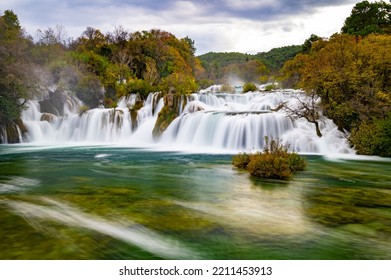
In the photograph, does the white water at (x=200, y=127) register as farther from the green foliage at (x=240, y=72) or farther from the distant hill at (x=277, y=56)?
the distant hill at (x=277, y=56)

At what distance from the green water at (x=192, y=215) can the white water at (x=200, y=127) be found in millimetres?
8590

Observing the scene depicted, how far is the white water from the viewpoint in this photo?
20641 millimetres

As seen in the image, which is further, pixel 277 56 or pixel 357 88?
pixel 277 56

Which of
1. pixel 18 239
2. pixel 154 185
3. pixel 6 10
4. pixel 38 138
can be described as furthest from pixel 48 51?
pixel 18 239

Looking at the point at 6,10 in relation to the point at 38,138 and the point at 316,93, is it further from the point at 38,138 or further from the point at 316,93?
the point at 316,93

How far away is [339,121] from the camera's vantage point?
20969 millimetres

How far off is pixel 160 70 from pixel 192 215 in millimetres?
42492

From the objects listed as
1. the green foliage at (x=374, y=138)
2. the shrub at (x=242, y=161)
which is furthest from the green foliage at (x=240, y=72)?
the shrub at (x=242, y=161)

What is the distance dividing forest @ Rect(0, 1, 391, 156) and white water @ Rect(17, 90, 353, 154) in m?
1.57

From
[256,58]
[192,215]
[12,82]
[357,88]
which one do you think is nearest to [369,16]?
[357,88]

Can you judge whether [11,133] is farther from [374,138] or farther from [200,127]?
[374,138]

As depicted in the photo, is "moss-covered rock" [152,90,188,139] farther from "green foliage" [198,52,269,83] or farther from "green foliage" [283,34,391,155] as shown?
"green foliage" [198,52,269,83]

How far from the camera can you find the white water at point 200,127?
2064cm

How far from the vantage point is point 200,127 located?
A: 2355 cm
